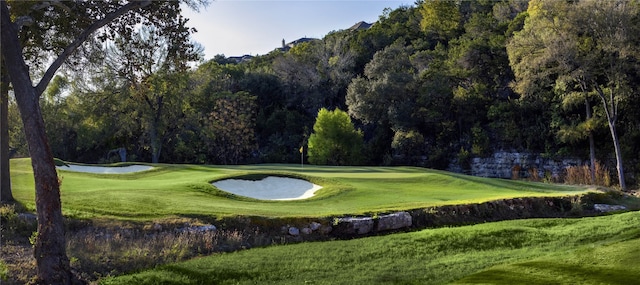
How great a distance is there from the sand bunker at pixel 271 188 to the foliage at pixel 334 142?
2098 centimetres

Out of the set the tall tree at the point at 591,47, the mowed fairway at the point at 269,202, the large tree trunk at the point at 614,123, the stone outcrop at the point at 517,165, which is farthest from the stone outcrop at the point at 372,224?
the stone outcrop at the point at 517,165

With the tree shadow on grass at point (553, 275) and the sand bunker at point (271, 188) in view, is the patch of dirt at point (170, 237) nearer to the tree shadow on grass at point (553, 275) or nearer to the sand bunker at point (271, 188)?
the tree shadow on grass at point (553, 275)

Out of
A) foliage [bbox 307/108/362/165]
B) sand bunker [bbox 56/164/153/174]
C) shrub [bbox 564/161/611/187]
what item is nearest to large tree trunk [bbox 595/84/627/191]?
shrub [bbox 564/161/611/187]

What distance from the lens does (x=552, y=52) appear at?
29109 millimetres

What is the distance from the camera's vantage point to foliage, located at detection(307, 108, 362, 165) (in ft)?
137

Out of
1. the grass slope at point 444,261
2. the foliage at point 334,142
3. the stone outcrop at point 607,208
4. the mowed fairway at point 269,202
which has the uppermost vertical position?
the foliage at point 334,142

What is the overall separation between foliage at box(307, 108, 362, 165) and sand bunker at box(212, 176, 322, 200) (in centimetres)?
2098

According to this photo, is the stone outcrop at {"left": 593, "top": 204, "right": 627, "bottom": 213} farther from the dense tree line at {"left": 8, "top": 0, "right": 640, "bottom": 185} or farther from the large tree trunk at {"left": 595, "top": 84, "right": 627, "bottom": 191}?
the dense tree line at {"left": 8, "top": 0, "right": 640, "bottom": 185}

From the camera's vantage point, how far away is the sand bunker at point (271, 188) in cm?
1820

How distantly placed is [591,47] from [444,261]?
26.6m

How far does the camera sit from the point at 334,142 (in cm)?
4178

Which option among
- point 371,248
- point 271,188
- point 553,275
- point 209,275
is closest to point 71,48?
point 209,275

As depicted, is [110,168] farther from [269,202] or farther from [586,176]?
[586,176]

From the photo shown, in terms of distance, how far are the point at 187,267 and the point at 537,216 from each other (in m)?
12.8
